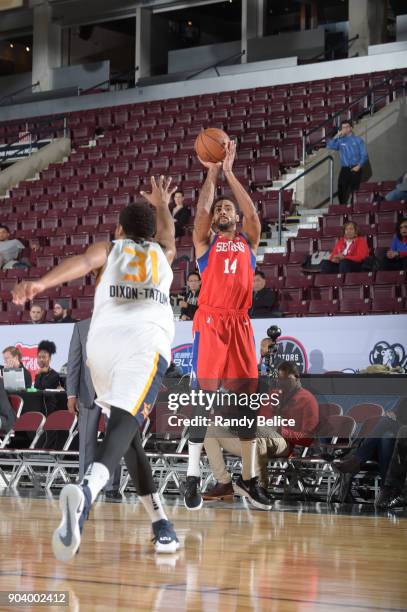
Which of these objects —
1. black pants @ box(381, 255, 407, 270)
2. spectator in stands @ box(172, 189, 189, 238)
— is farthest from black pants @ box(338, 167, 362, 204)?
black pants @ box(381, 255, 407, 270)

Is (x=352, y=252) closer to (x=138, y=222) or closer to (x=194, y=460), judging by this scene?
(x=194, y=460)

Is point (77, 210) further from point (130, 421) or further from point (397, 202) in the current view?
point (130, 421)

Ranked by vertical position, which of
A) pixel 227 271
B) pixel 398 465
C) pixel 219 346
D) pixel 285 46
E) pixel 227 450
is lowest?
pixel 398 465

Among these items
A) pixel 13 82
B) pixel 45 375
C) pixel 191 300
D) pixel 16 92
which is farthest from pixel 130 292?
pixel 13 82

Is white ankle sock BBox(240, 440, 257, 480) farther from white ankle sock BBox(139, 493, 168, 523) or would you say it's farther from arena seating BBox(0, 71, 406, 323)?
arena seating BBox(0, 71, 406, 323)

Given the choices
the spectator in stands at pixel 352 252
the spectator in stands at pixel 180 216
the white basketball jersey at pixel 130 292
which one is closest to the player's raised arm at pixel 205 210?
the white basketball jersey at pixel 130 292

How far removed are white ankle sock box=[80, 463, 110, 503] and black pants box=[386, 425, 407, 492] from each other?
4.49 m

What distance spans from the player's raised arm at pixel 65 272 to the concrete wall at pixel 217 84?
16897 millimetres

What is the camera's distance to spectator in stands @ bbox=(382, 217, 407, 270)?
12914mm

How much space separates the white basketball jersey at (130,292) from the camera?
187 inches

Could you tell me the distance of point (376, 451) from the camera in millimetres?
8906

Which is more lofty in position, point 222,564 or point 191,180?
point 191,180

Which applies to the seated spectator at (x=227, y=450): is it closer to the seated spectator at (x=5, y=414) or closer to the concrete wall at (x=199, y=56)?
the seated spectator at (x=5, y=414)

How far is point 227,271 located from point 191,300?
5.46 m
